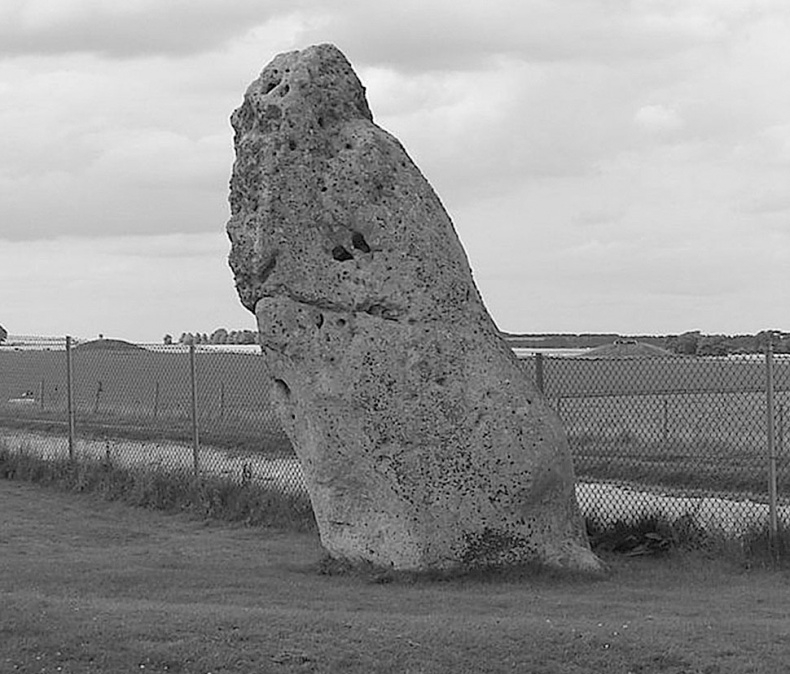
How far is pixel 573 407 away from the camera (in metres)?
21.5

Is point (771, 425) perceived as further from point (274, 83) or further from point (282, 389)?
point (274, 83)

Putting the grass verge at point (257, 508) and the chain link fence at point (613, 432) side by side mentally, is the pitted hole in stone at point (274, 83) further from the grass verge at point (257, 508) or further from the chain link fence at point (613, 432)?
the grass verge at point (257, 508)

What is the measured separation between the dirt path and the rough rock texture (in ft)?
1.48

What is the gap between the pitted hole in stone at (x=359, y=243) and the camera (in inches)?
431

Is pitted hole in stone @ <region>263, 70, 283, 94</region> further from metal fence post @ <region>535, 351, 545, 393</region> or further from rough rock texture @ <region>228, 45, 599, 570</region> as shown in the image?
metal fence post @ <region>535, 351, 545, 393</region>

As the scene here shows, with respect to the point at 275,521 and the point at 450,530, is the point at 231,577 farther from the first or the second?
the point at 275,521

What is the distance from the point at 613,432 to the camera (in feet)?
68.1

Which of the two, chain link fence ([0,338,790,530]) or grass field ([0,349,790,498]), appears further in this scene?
grass field ([0,349,790,498])

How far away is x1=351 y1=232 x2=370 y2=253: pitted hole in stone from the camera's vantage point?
1095cm

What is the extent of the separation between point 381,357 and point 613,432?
10818mm

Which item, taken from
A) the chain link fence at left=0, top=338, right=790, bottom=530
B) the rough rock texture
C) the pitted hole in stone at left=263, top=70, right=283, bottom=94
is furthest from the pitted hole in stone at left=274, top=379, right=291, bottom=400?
the chain link fence at left=0, top=338, right=790, bottom=530

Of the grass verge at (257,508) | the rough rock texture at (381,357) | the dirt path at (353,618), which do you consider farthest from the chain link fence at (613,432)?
the dirt path at (353,618)

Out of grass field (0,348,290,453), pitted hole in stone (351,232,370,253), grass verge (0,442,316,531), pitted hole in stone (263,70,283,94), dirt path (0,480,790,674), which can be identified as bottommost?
dirt path (0,480,790,674)

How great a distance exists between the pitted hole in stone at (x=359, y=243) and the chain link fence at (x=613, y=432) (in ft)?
8.14
